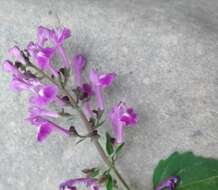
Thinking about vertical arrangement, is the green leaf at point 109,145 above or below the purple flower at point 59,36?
below

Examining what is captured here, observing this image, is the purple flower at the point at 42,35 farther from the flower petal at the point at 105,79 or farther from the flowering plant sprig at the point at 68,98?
the flower petal at the point at 105,79

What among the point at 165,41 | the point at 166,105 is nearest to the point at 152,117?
the point at 166,105

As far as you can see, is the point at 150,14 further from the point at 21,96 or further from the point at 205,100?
the point at 21,96

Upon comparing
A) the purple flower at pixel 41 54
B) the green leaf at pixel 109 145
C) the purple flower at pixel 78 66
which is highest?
the purple flower at pixel 41 54

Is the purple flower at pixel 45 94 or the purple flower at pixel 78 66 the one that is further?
the purple flower at pixel 78 66

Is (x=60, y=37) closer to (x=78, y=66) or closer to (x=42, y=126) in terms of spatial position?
(x=78, y=66)

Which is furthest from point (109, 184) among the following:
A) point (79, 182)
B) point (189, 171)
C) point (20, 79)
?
point (20, 79)

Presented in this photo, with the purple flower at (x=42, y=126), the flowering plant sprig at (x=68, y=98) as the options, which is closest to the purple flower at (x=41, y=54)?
the flowering plant sprig at (x=68, y=98)

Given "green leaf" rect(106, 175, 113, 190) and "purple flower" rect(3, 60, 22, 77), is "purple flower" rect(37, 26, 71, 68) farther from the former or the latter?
"green leaf" rect(106, 175, 113, 190)

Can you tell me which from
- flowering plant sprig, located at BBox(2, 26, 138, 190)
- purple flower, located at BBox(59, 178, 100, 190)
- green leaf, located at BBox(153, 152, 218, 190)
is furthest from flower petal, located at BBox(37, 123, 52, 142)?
green leaf, located at BBox(153, 152, 218, 190)
